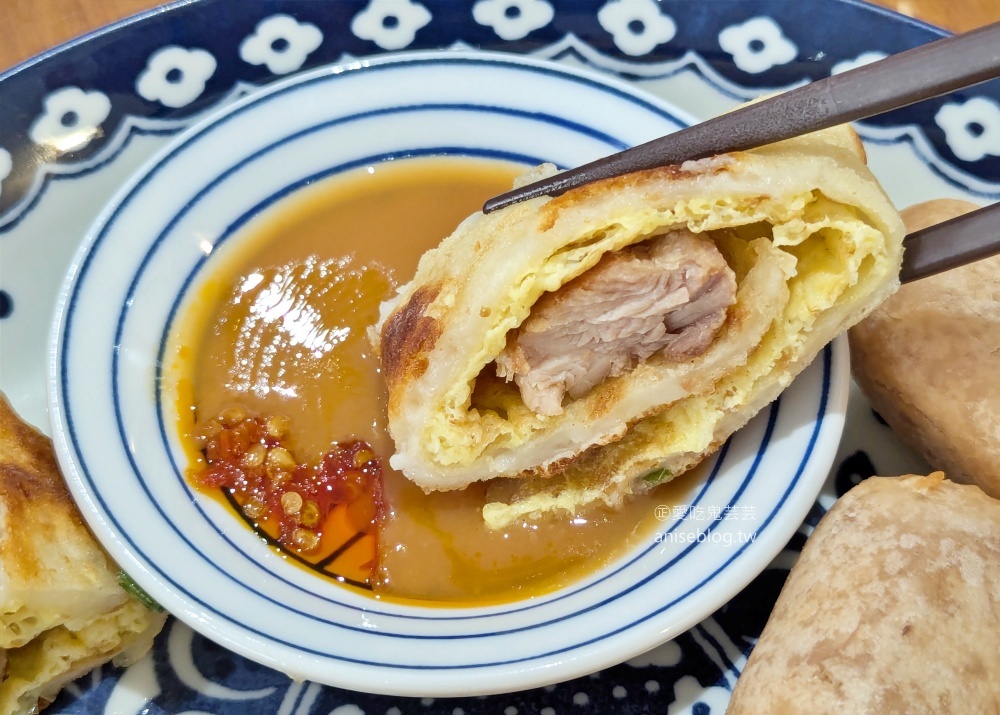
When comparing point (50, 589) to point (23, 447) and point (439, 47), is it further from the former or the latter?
point (439, 47)

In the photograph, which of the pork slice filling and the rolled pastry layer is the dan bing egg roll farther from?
the rolled pastry layer

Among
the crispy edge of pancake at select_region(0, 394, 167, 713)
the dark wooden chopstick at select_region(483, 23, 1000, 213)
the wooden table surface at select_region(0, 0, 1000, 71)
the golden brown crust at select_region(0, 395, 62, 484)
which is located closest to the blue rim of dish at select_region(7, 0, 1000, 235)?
the wooden table surface at select_region(0, 0, 1000, 71)

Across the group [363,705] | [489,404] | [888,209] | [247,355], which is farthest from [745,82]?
[363,705]

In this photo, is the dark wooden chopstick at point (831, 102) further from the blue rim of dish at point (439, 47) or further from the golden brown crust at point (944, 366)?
the blue rim of dish at point (439, 47)

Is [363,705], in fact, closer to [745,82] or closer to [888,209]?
[888,209]

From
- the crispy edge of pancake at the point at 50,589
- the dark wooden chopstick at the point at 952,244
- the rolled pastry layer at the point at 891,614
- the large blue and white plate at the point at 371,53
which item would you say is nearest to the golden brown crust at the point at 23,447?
the crispy edge of pancake at the point at 50,589
